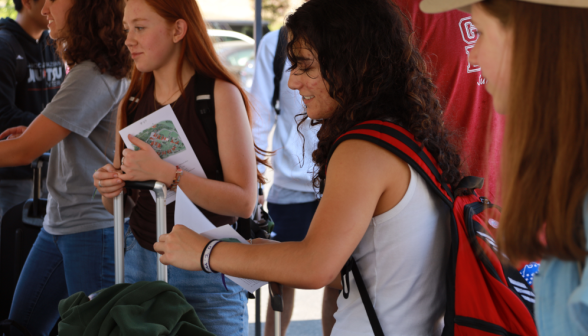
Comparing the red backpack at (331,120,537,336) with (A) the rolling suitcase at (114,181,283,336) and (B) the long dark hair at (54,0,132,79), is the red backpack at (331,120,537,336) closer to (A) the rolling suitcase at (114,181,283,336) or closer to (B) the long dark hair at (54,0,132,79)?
(A) the rolling suitcase at (114,181,283,336)

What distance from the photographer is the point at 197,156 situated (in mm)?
1747

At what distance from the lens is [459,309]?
3.64 feet

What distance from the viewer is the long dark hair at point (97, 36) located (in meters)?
2.09

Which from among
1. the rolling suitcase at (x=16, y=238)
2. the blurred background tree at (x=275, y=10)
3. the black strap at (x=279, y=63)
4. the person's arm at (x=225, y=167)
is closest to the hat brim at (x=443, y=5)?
the person's arm at (x=225, y=167)

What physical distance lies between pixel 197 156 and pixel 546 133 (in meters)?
1.23

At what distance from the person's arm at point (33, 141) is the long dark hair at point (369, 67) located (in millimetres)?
1211

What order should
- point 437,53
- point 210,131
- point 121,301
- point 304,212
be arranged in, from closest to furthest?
point 121,301 < point 210,131 < point 437,53 < point 304,212

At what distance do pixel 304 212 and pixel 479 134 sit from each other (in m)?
1.23

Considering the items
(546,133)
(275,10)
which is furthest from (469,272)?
(275,10)

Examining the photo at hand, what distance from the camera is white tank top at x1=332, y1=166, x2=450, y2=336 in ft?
3.84

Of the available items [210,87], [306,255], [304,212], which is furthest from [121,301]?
[304,212]

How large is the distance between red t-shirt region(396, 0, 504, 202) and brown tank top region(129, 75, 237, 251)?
92 cm

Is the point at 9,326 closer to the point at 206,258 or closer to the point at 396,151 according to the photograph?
the point at 206,258

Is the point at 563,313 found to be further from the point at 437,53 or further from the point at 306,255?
the point at 437,53
